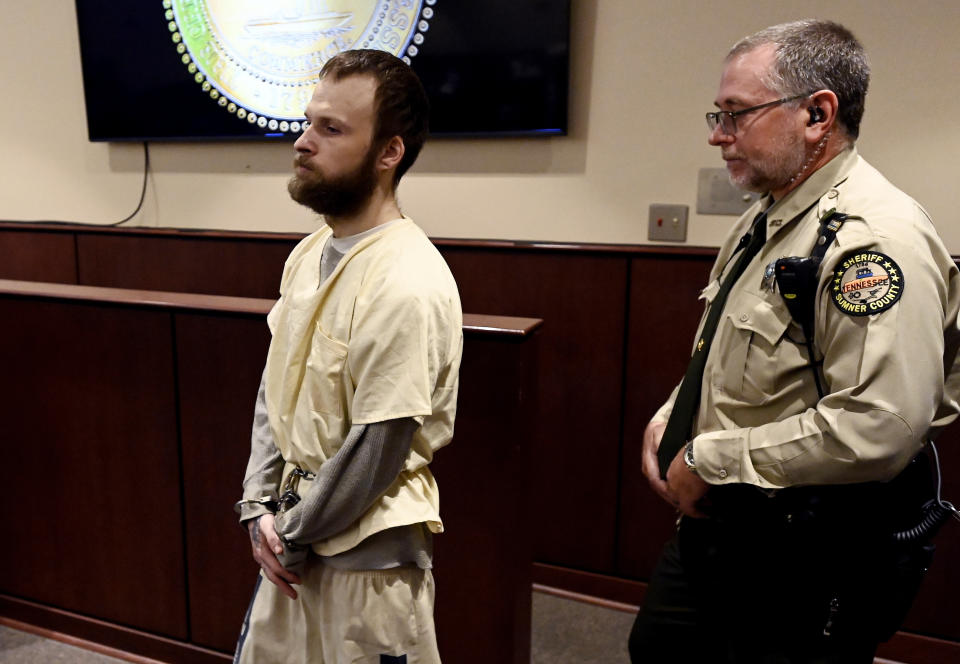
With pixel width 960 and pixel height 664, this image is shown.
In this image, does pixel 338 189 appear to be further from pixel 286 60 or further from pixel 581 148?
pixel 286 60

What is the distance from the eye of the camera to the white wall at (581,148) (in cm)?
214

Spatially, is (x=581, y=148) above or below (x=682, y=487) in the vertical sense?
above

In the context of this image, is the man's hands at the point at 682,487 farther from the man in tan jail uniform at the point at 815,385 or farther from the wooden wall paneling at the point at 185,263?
the wooden wall paneling at the point at 185,263

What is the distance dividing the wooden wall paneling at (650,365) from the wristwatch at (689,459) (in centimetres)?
114

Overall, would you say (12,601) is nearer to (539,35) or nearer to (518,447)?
(518,447)

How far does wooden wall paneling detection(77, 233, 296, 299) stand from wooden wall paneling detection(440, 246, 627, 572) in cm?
81

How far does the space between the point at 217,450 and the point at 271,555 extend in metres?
0.69

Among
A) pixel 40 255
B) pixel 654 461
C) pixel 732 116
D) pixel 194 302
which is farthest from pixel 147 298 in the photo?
pixel 40 255

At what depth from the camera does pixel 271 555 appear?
4.04 ft

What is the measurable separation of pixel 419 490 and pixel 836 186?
2.79 feet

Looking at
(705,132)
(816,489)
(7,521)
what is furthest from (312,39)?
(816,489)

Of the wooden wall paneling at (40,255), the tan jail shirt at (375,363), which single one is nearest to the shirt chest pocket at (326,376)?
the tan jail shirt at (375,363)

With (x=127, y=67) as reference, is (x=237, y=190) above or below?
below

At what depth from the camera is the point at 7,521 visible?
7.00 feet
